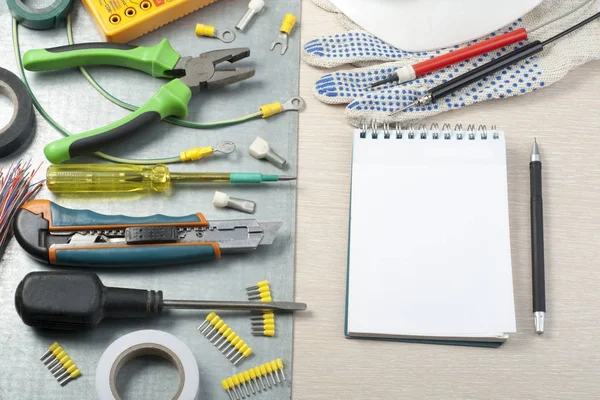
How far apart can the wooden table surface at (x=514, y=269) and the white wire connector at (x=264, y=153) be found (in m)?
0.03

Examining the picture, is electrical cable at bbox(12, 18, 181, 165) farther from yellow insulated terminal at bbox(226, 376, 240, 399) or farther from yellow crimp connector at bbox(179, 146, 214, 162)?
yellow insulated terminal at bbox(226, 376, 240, 399)

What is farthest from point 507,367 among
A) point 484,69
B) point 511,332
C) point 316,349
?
point 484,69

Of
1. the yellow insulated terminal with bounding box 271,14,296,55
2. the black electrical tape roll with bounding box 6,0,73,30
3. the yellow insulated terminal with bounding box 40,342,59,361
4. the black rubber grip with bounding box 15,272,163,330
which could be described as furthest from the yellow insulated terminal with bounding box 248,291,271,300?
the black electrical tape roll with bounding box 6,0,73,30

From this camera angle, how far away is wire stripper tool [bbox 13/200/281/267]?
89cm

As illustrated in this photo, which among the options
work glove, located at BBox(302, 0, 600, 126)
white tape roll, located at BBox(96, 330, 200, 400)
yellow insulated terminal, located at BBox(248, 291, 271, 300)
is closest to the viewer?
white tape roll, located at BBox(96, 330, 200, 400)

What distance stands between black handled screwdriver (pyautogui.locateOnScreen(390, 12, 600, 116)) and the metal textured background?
166 millimetres

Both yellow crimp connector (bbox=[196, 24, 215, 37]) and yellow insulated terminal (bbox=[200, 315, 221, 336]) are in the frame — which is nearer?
yellow insulated terminal (bbox=[200, 315, 221, 336])

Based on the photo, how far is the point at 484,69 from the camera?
1.03m

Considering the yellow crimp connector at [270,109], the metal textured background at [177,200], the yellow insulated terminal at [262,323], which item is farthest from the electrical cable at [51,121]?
the yellow insulated terminal at [262,323]

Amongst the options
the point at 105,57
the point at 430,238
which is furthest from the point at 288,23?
the point at 430,238

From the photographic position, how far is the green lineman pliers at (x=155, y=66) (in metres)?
0.97

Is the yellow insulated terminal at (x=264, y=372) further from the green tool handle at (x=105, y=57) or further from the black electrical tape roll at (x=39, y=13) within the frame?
the black electrical tape roll at (x=39, y=13)

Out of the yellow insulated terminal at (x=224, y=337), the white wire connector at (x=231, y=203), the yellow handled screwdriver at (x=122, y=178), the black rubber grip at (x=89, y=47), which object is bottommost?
the yellow insulated terminal at (x=224, y=337)

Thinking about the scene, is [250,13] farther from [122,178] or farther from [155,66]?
[122,178]
